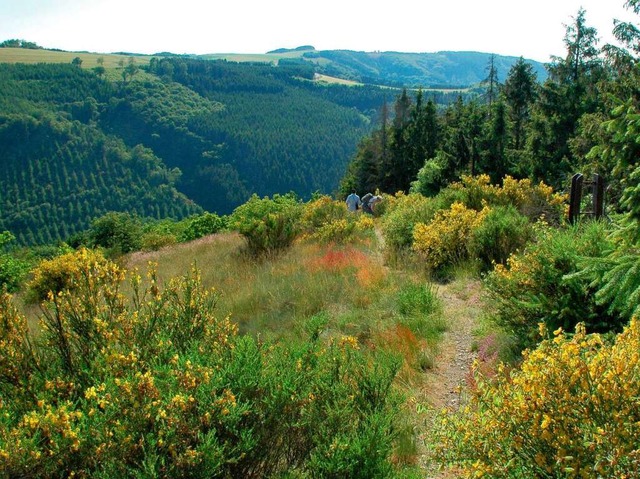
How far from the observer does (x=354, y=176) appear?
4384 cm

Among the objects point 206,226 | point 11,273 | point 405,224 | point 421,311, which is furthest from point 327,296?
point 206,226

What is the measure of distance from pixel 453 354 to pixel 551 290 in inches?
44.4

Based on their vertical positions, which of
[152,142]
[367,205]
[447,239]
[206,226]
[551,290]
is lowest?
[206,226]

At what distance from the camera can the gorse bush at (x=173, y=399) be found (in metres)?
2.20

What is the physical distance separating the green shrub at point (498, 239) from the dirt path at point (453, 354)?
0.58 m

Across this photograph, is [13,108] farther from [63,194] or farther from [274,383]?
[274,383]

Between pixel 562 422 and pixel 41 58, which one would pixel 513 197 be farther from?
pixel 41 58

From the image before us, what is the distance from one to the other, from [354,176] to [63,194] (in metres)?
70.3

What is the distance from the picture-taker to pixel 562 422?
1991 millimetres

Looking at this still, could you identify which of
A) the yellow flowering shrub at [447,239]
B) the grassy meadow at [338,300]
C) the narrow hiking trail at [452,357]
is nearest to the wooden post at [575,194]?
the yellow flowering shrub at [447,239]

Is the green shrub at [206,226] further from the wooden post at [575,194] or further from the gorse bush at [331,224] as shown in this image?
the wooden post at [575,194]

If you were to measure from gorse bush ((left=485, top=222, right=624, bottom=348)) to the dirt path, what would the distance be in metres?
0.51

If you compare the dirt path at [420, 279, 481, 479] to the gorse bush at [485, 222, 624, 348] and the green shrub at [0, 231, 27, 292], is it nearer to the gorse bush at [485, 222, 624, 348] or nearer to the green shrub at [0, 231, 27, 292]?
the gorse bush at [485, 222, 624, 348]

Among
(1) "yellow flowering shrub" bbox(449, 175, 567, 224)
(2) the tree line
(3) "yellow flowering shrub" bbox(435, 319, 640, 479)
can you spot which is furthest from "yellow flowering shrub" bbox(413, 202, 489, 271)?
(2) the tree line
